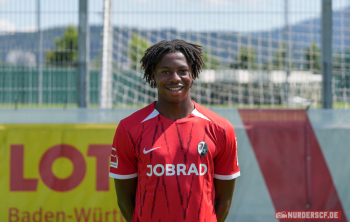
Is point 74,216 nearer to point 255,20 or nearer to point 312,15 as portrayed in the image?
point 255,20

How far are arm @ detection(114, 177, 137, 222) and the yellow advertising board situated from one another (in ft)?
6.15

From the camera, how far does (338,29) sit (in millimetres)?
5945

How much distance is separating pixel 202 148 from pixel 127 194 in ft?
1.77

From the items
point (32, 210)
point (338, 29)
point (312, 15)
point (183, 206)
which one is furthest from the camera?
point (338, 29)

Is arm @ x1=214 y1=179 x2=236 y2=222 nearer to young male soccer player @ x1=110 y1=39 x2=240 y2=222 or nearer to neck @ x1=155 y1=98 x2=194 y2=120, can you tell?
young male soccer player @ x1=110 y1=39 x2=240 y2=222

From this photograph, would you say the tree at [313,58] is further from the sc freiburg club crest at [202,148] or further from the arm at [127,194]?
the arm at [127,194]

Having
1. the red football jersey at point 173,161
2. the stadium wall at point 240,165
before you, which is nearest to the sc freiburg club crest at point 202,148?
the red football jersey at point 173,161

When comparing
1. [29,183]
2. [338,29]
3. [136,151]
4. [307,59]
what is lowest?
[29,183]

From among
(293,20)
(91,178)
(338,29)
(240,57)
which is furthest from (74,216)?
(338,29)

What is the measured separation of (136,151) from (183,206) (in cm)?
39

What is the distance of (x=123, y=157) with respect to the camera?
85.5 inches

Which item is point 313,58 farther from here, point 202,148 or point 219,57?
point 202,148

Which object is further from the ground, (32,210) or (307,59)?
(307,59)

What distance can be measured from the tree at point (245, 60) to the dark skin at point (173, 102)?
415cm
